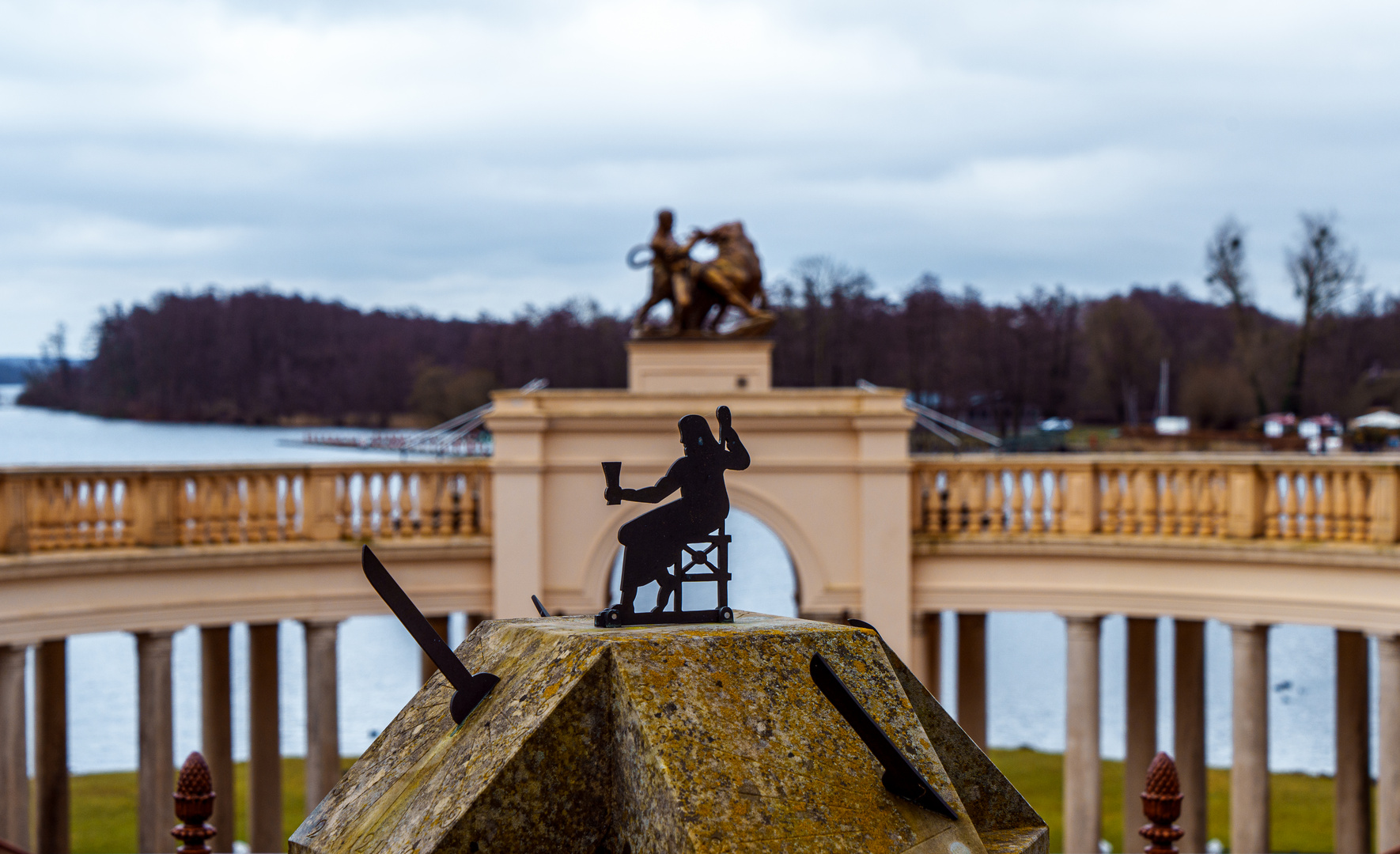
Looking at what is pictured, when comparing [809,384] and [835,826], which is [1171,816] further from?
[809,384]

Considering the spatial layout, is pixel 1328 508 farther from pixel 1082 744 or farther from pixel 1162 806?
pixel 1162 806

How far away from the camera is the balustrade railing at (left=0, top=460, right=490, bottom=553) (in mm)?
12016

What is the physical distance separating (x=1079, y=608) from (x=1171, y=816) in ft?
28.2

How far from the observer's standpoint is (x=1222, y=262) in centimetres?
4366

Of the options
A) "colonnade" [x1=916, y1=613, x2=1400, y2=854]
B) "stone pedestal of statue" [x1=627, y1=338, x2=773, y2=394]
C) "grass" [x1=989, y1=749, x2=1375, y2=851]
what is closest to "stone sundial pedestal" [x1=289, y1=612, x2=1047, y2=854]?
"colonnade" [x1=916, y1=613, x2=1400, y2=854]

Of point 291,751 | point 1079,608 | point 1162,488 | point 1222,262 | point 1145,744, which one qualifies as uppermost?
point 1222,262

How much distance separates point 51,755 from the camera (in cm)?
1384

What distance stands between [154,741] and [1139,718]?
10.0m

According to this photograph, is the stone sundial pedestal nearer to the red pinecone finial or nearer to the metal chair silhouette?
the metal chair silhouette

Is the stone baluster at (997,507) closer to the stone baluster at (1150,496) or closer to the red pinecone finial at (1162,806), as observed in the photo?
the stone baluster at (1150,496)

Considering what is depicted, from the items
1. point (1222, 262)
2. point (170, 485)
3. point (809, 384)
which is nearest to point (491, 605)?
point (170, 485)

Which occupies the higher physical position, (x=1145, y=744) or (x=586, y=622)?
(x=586, y=622)

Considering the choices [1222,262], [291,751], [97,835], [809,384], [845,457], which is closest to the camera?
[845,457]

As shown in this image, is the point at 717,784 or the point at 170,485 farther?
the point at 170,485
